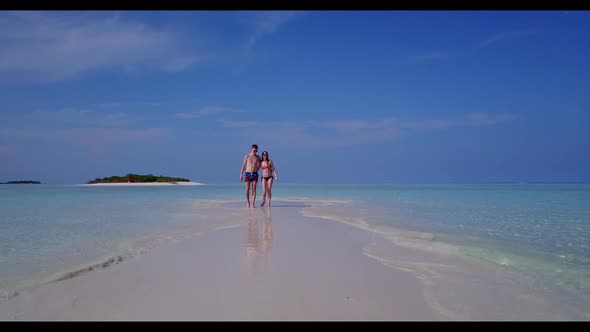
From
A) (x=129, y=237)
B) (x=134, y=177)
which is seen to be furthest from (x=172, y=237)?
(x=134, y=177)

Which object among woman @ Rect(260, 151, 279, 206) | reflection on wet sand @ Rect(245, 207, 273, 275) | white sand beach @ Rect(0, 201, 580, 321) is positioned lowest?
white sand beach @ Rect(0, 201, 580, 321)

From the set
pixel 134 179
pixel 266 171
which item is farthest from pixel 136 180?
pixel 266 171

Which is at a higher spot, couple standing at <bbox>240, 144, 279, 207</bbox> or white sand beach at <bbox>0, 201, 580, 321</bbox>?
couple standing at <bbox>240, 144, 279, 207</bbox>

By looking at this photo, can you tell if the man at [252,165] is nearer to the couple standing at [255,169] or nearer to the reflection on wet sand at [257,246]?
the couple standing at [255,169]

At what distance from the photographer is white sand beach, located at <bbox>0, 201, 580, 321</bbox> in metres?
2.39

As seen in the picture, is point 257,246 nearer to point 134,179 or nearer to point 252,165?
point 252,165

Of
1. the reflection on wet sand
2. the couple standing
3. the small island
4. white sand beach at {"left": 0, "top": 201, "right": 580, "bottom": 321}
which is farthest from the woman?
the small island

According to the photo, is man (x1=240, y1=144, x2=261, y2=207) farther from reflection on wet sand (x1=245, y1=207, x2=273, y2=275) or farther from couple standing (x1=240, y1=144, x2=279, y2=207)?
reflection on wet sand (x1=245, y1=207, x2=273, y2=275)

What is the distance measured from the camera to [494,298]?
108 inches

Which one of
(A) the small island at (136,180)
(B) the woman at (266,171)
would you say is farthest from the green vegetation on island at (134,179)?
(B) the woman at (266,171)

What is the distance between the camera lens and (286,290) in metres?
2.84

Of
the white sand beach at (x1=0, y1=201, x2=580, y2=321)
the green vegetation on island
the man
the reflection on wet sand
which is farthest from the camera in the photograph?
the green vegetation on island

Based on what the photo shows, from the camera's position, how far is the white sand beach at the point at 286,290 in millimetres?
2387
